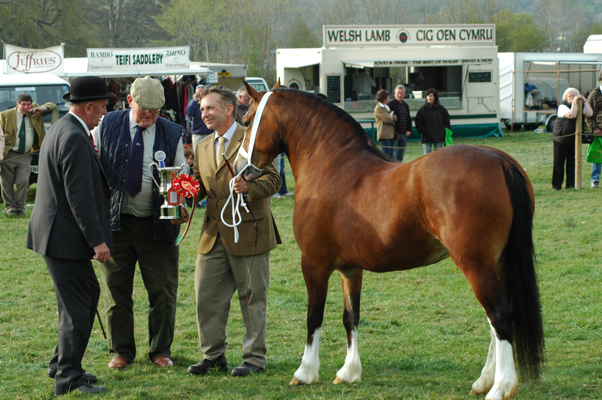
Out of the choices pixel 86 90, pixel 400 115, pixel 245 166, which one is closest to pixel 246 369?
pixel 245 166

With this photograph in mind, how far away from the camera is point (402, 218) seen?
11.5ft

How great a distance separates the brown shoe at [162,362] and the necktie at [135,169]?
1.21 meters

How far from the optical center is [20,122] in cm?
1101

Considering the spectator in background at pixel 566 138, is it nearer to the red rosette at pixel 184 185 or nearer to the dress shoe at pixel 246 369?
the dress shoe at pixel 246 369

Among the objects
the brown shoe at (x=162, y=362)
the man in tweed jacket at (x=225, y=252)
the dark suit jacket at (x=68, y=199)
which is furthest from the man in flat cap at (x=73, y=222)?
the man in tweed jacket at (x=225, y=252)

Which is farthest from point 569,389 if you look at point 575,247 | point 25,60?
point 25,60

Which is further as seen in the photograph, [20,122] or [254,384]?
[20,122]

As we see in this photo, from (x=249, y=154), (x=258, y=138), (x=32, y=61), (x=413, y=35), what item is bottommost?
(x=249, y=154)

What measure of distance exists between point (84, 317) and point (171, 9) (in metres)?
42.7

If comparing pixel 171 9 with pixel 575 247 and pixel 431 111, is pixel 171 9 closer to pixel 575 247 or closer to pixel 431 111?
pixel 431 111

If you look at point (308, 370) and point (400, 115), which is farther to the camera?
point (400, 115)

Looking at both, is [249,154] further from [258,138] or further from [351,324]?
[351,324]

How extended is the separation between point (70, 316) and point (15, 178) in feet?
26.5

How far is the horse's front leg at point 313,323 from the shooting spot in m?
4.05
